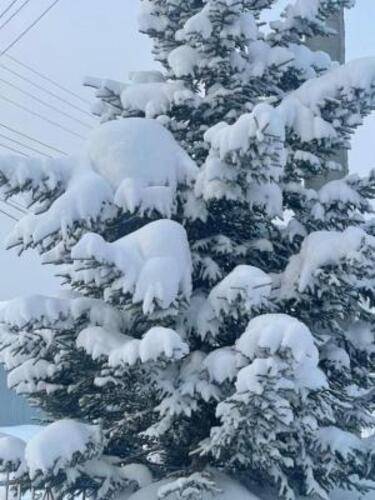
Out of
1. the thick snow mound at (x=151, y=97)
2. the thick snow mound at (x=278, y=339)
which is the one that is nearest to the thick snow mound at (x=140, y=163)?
the thick snow mound at (x=151, y=97)

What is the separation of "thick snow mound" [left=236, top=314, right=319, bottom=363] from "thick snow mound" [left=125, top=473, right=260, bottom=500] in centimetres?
102

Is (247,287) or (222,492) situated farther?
(222,492)

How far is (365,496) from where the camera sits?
212 inches

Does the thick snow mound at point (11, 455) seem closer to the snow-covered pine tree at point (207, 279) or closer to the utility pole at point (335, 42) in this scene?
the snow-covered pine tree at point (207, 279)

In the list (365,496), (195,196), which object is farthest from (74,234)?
(365,496)

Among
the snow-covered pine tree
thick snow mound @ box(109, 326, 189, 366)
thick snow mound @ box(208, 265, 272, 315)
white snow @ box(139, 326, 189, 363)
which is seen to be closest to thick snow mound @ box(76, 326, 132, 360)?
the snow-covered pine tree

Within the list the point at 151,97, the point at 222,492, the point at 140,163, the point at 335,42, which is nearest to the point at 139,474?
the point at 222,492

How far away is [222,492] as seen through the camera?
4.43m

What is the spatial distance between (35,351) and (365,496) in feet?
8.59

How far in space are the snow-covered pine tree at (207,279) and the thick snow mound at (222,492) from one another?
0.28 feet

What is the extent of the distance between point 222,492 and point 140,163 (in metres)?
2.09

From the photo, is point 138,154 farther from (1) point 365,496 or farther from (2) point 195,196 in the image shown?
(1) point 365,496

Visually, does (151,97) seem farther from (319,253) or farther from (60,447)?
(60,447)

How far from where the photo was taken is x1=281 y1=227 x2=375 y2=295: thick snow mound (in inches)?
166
